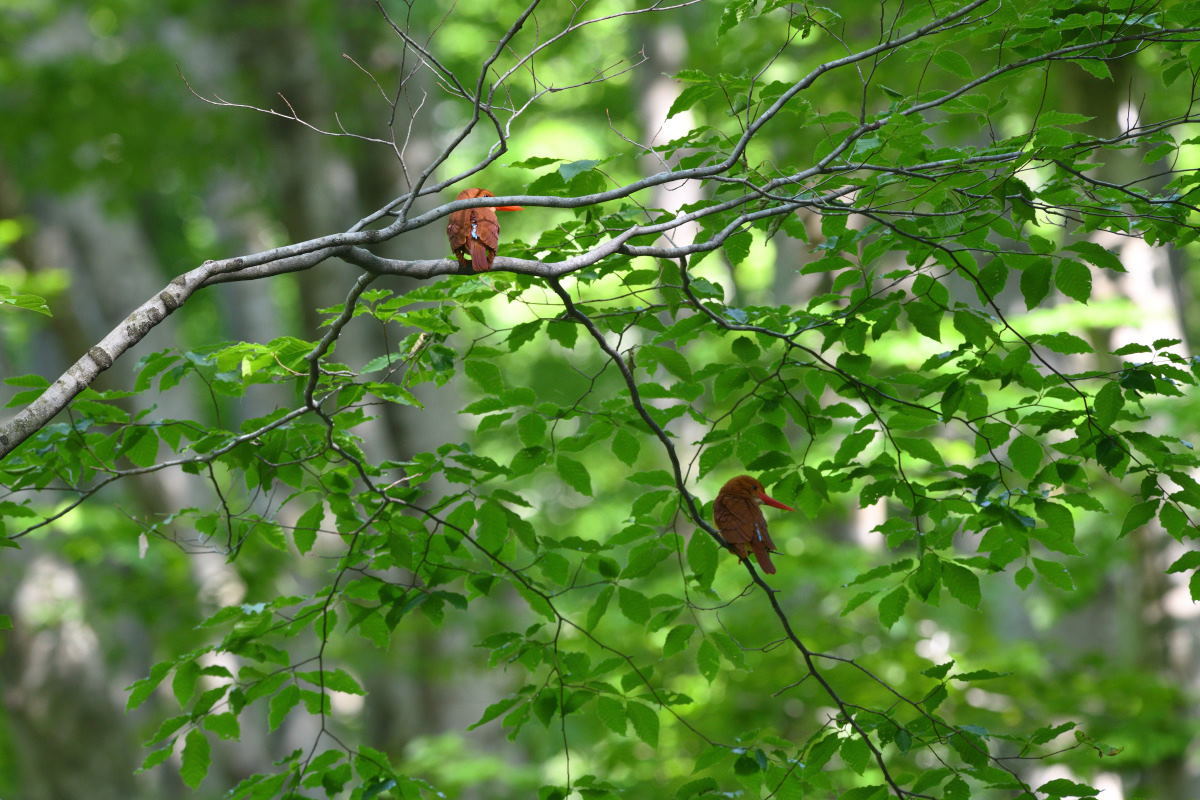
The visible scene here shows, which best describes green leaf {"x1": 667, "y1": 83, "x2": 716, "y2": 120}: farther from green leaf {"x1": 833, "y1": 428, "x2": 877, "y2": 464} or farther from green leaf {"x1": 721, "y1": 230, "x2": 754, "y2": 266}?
green leaf {"x1": 833, "y1": 428, "x2": 877, "y2": 464}

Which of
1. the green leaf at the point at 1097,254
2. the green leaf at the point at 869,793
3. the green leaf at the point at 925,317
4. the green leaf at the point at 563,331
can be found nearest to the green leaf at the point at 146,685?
the green leaf at the point at 563,331

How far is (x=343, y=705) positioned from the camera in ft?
50.7

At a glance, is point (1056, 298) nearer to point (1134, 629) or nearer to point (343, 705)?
point (1134, 629)

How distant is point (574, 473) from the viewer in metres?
2.77

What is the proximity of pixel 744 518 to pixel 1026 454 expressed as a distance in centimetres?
66

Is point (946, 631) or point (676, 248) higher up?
point (946, 631)

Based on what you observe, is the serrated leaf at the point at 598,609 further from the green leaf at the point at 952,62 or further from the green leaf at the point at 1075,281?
the green leaf at the point at 1075,281

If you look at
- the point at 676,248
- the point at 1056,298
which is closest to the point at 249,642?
the point at 676,248

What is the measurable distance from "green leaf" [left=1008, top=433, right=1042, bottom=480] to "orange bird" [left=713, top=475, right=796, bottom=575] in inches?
20.7

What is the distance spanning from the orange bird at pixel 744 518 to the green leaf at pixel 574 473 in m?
0.40

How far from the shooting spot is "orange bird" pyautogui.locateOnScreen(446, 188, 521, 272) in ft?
7.38

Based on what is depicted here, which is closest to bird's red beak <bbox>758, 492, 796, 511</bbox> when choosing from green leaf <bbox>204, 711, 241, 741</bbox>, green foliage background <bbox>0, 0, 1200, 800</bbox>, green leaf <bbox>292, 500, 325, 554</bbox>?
green foliage background <bbox>0, 0, 1200, 800</bbox>

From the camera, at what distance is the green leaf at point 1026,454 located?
2502 millimetres

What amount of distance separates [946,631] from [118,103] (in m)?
8.07
